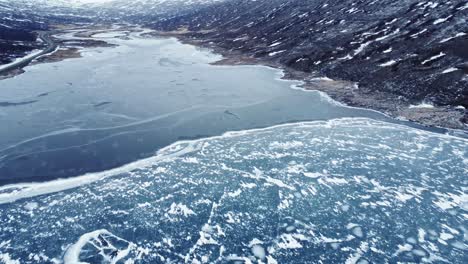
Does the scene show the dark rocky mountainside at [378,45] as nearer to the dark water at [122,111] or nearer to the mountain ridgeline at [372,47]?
Result: the mountain ridgeline at [372,47]

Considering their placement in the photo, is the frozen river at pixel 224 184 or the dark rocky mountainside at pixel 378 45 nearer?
the frozen river at pixel 224 184

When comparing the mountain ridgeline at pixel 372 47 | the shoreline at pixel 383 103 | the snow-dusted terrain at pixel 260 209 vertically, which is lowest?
the snow-dusted terrain at pixel 260 209

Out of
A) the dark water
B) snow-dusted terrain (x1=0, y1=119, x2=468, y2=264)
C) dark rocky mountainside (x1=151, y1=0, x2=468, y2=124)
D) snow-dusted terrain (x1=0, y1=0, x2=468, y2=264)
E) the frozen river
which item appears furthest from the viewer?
dark rocky mountainside (x1=151, y1=0, x2=468, y2=124)

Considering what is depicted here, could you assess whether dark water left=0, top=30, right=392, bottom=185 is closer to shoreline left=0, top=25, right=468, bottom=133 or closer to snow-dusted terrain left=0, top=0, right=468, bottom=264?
snow-dusted terrain left=0, top=0, right=468, bottom=264

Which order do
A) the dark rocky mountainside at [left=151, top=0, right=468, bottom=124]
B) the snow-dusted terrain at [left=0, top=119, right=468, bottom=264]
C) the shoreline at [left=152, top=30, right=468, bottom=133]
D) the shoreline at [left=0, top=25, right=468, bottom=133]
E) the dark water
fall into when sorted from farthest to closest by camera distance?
the dark rocky mountainside at [left=151, top=0, right=468, bottom=124] < the shoreline at [left=0, top=25, right=468, bottom=133] < the shoreline at [left=152, top=30, right=468, bottom=133] < the dark water < the snow-dusted terrain at [left=0, top=119, right=468, bottom=264]

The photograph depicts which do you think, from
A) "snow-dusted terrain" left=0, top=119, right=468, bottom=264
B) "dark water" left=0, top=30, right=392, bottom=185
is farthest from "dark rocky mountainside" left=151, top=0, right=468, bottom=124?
"snow-dusted terrain" left=0, top=119, right=468, bottom=264

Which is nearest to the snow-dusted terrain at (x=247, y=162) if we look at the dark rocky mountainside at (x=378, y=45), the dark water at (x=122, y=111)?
the dark water at (x=122, y=111)

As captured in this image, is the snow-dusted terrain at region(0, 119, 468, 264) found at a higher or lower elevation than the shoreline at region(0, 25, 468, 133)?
lower

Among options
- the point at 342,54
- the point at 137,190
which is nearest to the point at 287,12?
the point at 342,54

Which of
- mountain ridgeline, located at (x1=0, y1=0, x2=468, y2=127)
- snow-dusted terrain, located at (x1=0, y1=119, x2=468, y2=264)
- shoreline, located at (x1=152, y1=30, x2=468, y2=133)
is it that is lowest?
snow-dusted terrain, located at (x1=0, y1=119, x2=468, y2=264)
